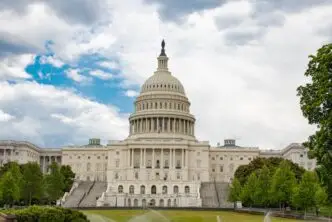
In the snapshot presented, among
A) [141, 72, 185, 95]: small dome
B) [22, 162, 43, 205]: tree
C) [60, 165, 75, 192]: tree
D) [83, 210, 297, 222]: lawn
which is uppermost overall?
[141, 72, 185, 95]: small dome

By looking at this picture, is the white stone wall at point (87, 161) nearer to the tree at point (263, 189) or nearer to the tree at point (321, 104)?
the tree at point (263, 189)

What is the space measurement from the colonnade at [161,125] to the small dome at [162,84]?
11599 mm

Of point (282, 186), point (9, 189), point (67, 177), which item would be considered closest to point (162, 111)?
point (67, 177)

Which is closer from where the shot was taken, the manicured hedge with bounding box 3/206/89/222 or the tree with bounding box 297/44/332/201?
the manicured hedge with bounding box 3/206/89/222

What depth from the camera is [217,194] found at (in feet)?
474

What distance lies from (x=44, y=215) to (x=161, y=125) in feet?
484

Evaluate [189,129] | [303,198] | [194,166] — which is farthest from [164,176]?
[303,198]

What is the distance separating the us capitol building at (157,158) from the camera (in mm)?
142875

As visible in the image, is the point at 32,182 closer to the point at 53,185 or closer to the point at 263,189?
the point at 53,185

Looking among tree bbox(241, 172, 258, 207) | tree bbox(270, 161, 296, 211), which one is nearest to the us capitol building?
tree bbox(241, 172, 258, 207)

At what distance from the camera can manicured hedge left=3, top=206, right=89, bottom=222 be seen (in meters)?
35.1

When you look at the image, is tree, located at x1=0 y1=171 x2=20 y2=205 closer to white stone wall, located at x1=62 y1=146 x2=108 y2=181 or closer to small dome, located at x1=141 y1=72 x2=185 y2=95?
white stone wall, located at x1=62 y1=146 x2=108 y2=181

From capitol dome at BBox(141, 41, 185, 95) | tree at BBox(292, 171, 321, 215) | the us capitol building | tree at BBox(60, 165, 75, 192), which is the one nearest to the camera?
tree at BBox(292, 171, 321, 215)

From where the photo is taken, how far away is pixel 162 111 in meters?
184
